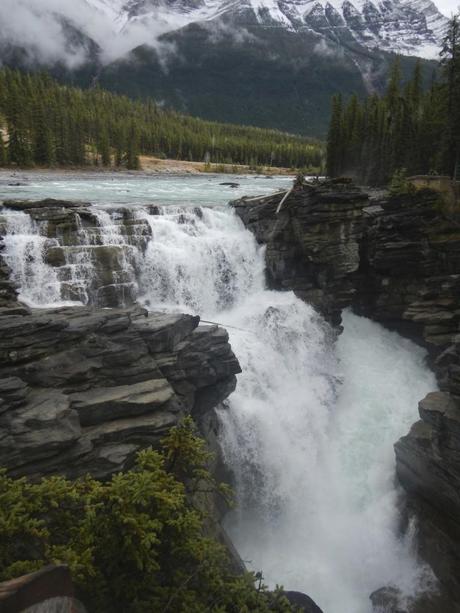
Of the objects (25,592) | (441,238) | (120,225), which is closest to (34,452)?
(25,592)

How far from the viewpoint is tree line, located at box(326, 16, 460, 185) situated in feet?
139

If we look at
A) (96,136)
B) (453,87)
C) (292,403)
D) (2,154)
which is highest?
(453,87)

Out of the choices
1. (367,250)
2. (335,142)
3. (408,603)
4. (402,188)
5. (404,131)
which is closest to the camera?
(408,603)

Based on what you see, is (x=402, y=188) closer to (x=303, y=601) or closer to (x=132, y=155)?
(x=303, y=601)

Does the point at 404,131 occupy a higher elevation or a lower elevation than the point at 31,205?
higher

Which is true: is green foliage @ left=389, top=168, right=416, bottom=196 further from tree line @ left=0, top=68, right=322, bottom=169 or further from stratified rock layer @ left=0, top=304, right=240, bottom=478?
tree line @ left=0, top=68, right=322, bottom=169

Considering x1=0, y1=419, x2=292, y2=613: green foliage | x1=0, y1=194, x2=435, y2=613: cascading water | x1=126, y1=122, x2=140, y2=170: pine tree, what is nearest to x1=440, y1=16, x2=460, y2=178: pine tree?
x1=0, y1=194, x2=435, y2=613: cascading water

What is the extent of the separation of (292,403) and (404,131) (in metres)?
45.4

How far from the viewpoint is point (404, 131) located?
54188 millimetres

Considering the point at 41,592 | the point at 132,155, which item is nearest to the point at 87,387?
the point at 41,592

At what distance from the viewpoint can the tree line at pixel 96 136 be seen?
79.0 metres

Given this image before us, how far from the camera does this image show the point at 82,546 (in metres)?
8.20

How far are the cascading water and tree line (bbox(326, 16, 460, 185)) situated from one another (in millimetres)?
24842

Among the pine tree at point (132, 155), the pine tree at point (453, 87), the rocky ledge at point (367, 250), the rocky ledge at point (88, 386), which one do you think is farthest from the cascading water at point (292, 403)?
the pine tree at point (132, 155)
